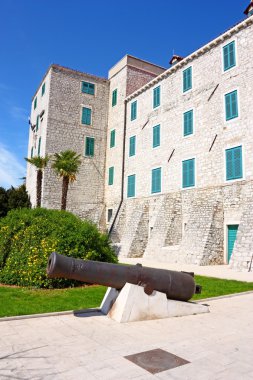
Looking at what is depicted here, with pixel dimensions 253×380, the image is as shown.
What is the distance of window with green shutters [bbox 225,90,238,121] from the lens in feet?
55.2

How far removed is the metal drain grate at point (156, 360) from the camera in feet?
11.0

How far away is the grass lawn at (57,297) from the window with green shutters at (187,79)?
14823 millimetres

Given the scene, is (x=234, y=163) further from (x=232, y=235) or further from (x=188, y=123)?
(x=188, y=123)

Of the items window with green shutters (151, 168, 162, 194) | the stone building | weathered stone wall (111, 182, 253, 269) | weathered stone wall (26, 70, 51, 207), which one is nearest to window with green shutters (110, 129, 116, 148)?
the stone building

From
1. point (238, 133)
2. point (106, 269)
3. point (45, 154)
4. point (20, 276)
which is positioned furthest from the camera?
point (45, 154)

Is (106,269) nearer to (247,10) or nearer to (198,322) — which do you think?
(198,322)

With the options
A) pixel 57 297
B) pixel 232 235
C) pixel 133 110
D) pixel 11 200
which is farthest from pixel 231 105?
pixel 11 200

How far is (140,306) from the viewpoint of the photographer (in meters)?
5.13

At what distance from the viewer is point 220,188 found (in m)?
16.8

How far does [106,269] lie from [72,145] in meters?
22.1

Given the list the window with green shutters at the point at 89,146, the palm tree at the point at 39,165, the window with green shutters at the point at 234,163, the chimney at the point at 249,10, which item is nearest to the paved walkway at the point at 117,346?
the window with green shutters at the point at 234,163

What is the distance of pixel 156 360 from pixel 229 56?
708 inches

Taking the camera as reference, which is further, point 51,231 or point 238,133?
point 238,133

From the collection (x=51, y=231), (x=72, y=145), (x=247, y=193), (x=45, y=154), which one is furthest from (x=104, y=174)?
(x=51, y=231)
